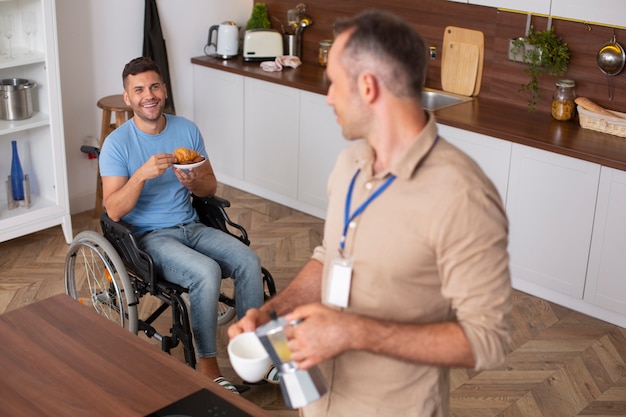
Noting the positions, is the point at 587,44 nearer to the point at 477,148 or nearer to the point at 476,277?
the point at 477,148

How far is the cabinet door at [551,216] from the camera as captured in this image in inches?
152

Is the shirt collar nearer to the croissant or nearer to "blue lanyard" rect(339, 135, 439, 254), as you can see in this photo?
"blue lanyard" rect(339, 135, 439, 254)

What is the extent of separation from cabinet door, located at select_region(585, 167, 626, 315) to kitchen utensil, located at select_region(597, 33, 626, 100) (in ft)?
2.07

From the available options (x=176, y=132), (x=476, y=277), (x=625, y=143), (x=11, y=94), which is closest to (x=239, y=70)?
(x=11, y=94)

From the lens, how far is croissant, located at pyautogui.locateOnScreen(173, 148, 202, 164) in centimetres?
325

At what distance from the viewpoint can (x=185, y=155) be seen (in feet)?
10.7

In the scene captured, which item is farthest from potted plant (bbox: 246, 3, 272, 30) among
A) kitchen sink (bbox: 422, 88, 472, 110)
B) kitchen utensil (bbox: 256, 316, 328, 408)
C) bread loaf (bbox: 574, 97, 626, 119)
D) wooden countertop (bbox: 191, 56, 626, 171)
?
kitchen utensil (bbox: 256, 316, 328, 408)

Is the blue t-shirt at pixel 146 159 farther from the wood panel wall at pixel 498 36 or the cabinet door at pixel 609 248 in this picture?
the wood panel wall at pixel 498 36

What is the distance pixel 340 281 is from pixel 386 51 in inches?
18.8

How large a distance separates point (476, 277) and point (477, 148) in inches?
107

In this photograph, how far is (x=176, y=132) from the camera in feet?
11.3

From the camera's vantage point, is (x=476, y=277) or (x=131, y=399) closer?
(x=476, y=277)

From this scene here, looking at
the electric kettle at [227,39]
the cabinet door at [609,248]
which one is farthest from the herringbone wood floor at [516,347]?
the electric kettle at [227,39]

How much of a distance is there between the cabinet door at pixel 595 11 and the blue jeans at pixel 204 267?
76.8 inches
